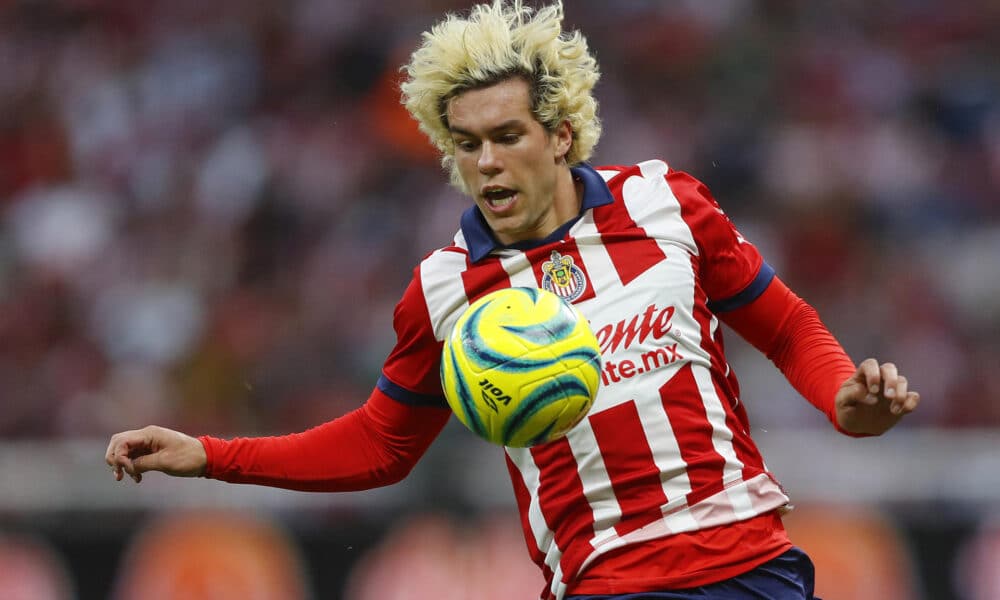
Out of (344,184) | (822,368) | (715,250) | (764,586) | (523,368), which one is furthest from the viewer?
(344,184)

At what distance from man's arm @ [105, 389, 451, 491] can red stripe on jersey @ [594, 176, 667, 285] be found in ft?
2.36

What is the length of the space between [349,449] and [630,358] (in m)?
0.95

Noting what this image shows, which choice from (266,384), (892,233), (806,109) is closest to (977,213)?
(892,233)

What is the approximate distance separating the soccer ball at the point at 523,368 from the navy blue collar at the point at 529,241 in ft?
1.59

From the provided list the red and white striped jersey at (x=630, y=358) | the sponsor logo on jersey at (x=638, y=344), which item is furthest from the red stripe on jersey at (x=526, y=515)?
the sponsor logo on jersey at (x=638, y=344)

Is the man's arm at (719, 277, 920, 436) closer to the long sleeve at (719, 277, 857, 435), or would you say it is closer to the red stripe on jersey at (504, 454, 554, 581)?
the long sleeve at (719, 277, 857, 435)

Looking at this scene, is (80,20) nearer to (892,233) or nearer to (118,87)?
(118,87)

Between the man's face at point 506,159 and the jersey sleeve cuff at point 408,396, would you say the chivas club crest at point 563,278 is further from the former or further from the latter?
the jersey sleeve cuff at point 408,396

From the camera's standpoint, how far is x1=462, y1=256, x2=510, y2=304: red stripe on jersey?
4289 millimetres

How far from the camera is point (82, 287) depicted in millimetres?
11102

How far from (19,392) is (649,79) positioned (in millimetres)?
5367

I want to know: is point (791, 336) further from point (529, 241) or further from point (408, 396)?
point (408, 396)

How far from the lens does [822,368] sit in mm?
4207

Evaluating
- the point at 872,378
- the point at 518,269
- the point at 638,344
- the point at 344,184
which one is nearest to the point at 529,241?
the point at 518,269
